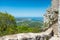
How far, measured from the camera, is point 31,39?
764 centimetres

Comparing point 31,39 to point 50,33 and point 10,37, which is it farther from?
point 50,33

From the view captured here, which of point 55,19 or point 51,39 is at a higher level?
point 55,19

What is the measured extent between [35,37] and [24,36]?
505 millimetres

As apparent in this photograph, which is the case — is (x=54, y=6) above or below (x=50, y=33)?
above

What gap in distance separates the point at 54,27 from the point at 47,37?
1.21 m

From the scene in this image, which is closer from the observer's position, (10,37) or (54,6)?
(10,37)

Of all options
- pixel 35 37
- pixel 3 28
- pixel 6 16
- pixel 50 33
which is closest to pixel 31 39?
pixel 35 37

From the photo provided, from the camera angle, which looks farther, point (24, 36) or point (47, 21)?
point (47, 21)

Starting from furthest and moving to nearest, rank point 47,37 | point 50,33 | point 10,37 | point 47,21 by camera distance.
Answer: point 47,21
point 50,33
point 47,37
point 10,37

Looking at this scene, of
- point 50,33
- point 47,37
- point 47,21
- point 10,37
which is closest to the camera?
point 10,37

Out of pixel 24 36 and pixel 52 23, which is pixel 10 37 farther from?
pixel 52 23

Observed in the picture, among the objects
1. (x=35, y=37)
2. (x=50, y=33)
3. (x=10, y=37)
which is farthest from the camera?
(x=50, y=33)

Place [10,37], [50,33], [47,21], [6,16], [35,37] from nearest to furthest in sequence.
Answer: [10,37] < [35,37] < [50,33] < [47,21] < [6,16]

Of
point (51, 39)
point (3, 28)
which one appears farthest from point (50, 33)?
point (3, 28)
